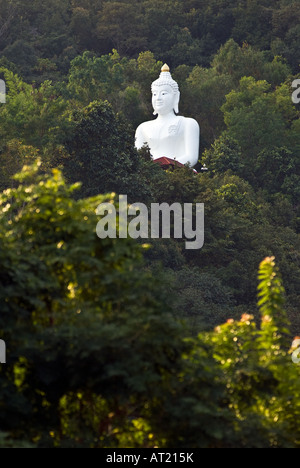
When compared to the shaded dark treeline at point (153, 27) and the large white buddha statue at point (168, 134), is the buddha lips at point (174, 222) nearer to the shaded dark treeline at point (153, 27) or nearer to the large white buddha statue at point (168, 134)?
the large white buddha statue at point (168, 134)

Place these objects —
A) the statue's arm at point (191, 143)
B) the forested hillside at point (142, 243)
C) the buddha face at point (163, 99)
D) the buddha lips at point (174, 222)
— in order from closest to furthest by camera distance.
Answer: the forested hillside at point (142, 243) → the buddha lips at point (174, 222) → the statue's arm at point (191, 143) → the buddha face at point (163, 99)

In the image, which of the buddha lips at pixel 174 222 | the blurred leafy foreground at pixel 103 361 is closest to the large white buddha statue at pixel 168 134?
the buddha lips at pixel 174 222

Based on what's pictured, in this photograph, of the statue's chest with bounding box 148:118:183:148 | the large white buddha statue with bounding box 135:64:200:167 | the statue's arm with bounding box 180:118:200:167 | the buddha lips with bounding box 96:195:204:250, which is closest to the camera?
the buddha lips with bounding box 96:195:204:250

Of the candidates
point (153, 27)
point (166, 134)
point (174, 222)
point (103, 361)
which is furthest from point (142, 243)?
point (153, 27)

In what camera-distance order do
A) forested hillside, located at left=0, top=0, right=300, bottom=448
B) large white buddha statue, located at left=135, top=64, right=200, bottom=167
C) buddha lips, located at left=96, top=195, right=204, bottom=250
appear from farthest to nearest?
large white buddha statue, located at left=135, top=64, right=200, bottom=167, buddha lips, located at left=96, top=195, right=204, bottom=250, forested hillside, located at left=0, top=0, right=300, bottom=448

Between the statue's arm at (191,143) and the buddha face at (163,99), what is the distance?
0.88 meters

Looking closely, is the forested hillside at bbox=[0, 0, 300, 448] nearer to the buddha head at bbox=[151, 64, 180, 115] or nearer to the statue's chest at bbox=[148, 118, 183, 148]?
the statue's chest at bbox=[148, 118, 183, 148]

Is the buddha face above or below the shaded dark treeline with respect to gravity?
below

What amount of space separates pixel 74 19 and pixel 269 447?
37.6 metres

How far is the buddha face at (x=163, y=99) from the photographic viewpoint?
31.5m

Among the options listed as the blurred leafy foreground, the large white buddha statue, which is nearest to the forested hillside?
the blurred leafy foreground

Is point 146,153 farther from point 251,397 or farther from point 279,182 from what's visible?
→ point 251,397

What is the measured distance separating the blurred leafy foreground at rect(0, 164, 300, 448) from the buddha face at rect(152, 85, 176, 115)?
2238 centimetres

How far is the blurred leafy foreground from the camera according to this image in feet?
28.3
